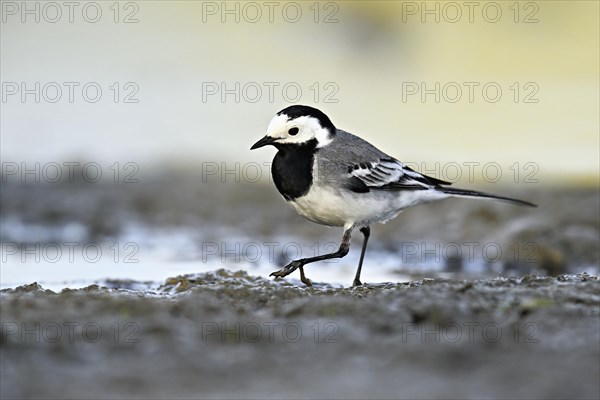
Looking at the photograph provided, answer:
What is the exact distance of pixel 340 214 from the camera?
22.0ft

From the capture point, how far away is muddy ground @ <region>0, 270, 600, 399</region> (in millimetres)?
3355

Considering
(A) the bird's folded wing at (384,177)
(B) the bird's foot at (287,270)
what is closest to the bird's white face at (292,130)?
(A) the bird's folded wing at (384,177)

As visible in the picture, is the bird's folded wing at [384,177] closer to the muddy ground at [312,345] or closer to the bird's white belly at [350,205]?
the bird's white belly at [350,205]

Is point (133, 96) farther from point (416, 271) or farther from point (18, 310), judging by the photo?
point (18, 310)

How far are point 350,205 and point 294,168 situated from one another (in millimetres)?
474

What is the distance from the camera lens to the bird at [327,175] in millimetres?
6594

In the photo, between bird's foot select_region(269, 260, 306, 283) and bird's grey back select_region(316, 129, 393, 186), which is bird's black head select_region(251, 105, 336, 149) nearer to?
bird's grey back select_region(316, 129, 393, 186)

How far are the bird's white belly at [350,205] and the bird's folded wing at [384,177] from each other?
57mm

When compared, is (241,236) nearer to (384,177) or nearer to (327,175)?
(384,177)

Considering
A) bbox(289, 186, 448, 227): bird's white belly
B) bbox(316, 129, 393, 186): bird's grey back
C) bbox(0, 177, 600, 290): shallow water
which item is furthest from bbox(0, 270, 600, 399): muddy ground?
bbox(0, 177, 600, 290): shallow water

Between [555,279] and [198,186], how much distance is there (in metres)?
7.67

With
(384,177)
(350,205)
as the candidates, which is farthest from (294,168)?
(384,177)

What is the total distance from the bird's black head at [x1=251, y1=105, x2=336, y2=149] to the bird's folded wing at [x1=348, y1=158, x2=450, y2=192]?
335 mm

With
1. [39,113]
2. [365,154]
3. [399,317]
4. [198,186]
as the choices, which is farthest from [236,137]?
[399,317]
